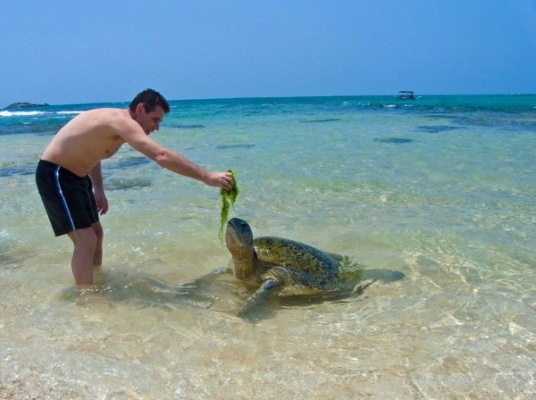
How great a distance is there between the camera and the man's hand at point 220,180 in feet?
11.9

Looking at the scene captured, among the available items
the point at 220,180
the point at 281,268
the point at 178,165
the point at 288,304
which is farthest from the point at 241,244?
the point at 178,165

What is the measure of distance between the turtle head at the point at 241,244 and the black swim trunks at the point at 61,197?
1246 mm

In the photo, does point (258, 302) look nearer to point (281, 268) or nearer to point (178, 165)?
point (281, 268)

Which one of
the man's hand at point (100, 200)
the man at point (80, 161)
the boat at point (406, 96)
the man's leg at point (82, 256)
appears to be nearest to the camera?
the man at point (80, 161)

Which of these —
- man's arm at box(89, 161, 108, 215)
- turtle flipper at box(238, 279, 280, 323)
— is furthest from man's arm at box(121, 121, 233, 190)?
man's arm at box(89, 161, 108, 215)

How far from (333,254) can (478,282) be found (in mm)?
1428

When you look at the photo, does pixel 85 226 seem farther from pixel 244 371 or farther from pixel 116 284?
pixel 244 371

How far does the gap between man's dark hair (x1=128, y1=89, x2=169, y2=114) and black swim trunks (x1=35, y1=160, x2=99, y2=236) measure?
830 millimetres

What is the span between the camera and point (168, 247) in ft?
18.5

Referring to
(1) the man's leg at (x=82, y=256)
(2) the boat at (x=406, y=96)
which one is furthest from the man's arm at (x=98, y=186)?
(2) the boat at (x=406, y=96)

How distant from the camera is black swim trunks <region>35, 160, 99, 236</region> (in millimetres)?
4141

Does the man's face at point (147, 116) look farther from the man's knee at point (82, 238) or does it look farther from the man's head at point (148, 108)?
the man's knee at point (82, 238)

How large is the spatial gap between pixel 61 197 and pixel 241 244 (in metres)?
1.58

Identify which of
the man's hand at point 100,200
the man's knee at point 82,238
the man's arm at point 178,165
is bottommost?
the man's knee at point 82,238
